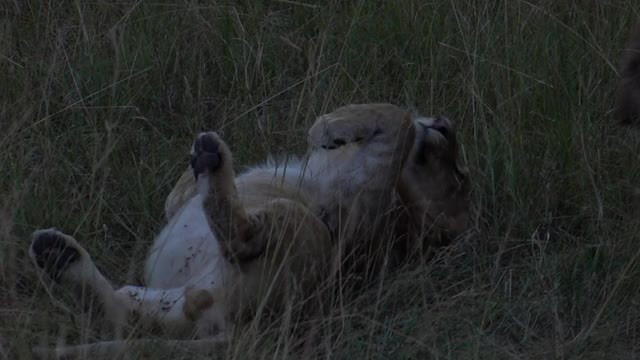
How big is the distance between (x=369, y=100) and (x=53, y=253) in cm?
159

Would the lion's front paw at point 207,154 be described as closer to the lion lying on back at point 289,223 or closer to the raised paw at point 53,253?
Result: the lion lying on back at point 289,223

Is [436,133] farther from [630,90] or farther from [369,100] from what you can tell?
[630,90]

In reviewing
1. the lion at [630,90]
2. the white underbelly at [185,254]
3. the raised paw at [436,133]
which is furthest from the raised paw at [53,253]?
the lion at [630,90]

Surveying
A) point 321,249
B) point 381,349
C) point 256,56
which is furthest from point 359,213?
point 256,56

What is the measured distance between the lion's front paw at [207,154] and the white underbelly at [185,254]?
155mm

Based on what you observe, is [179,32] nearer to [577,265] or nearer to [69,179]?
[69,179]

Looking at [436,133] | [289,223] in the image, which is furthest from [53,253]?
[436,133]

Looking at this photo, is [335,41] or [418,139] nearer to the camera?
[418,139]

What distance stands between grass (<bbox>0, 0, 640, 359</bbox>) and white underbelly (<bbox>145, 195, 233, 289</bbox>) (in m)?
0.14

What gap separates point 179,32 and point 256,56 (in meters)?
0.32

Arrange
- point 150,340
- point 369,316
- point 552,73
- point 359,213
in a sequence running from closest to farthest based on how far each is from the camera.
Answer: point 150,340
point 369,316
point 359,213
point 552,73

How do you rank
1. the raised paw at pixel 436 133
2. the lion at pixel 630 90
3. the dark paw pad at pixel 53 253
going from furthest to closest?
the raised paw at pixel 436 133, the dark paw pad at pixel 53 253, the lion at pixel 630 90

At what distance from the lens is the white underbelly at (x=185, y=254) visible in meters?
3.76

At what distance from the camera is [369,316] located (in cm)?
371
